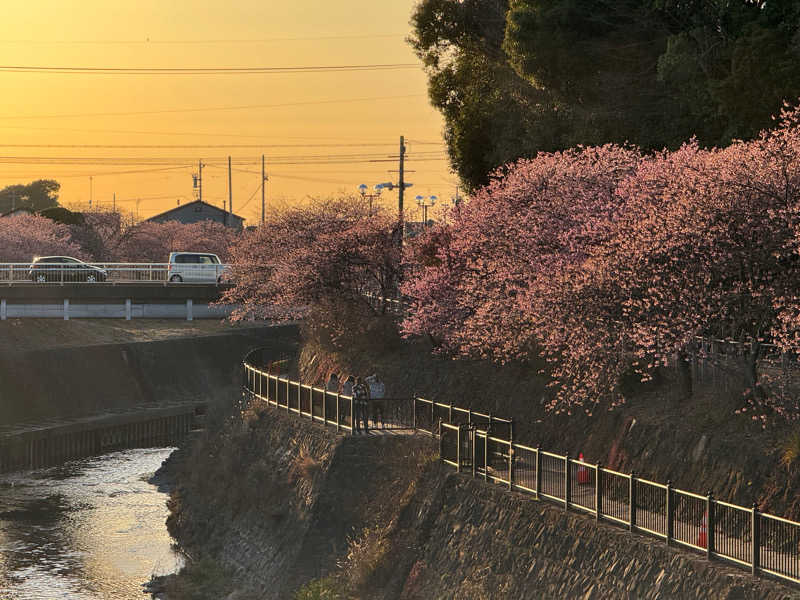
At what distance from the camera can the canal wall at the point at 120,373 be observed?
2746 inches

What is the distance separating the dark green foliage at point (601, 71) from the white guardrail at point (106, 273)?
17.1 meters

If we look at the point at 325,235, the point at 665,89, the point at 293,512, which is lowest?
the point at 293,512

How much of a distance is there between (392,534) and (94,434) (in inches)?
1461

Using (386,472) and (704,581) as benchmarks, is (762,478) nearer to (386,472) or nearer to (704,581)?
(704,581)

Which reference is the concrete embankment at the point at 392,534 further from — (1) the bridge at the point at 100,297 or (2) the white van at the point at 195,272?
(2) the white van at the point at 195,272

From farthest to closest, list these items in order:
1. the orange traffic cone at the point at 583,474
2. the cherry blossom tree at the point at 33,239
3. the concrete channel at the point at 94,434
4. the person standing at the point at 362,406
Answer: the cherry blossom tree at the point at 33,239 → the concrete channel at the point at 94,434 → the person standing at the point at 362,406 → the orange traffic cone at the point at 583,474

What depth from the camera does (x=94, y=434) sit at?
62594 mm

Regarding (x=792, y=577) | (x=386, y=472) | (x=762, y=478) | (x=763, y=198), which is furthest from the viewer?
(x=386, y=472)

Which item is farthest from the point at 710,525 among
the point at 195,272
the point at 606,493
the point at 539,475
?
the point at 195,272

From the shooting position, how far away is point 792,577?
61.7ft

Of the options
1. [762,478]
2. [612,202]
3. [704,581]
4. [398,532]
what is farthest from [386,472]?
[704,581]

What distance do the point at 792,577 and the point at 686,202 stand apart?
9.27m

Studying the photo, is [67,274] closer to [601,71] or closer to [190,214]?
[601,71]

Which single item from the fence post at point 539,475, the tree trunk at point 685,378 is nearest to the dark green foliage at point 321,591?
the fence post at point 539,475
